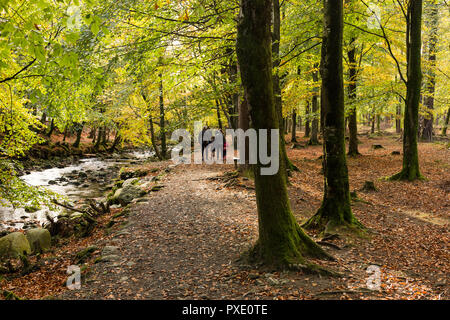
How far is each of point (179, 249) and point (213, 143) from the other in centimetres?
1332

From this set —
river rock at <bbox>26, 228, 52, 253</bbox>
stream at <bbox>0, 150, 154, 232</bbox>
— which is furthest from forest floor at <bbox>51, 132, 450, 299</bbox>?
stream at <bbox>0, 150, 154, 232</bbox>

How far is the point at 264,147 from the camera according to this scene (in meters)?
4.66

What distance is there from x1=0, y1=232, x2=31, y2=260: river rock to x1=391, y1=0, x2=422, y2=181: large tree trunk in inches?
470

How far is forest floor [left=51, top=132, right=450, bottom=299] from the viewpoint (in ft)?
14.0

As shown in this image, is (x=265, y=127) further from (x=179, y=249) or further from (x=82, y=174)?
(x=82, y=174)

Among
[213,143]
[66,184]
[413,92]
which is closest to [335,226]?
[413,92]

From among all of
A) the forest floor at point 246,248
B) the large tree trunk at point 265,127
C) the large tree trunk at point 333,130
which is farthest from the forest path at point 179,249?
the large tree trunk at point 333,130

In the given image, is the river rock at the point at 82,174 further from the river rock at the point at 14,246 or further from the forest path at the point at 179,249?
the river rock at the point at 14,246

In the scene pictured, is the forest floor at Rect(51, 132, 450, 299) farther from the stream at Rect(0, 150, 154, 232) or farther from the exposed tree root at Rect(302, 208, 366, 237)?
the stream at Rect(0, 150, 154, 232)

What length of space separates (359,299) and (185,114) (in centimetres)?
1174

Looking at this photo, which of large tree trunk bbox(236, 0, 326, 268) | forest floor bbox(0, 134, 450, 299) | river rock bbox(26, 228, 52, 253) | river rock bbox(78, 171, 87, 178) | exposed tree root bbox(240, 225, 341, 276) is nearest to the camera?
large tree trunk bbox(236, 0, 326, 268)

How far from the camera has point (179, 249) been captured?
6.17 meters
